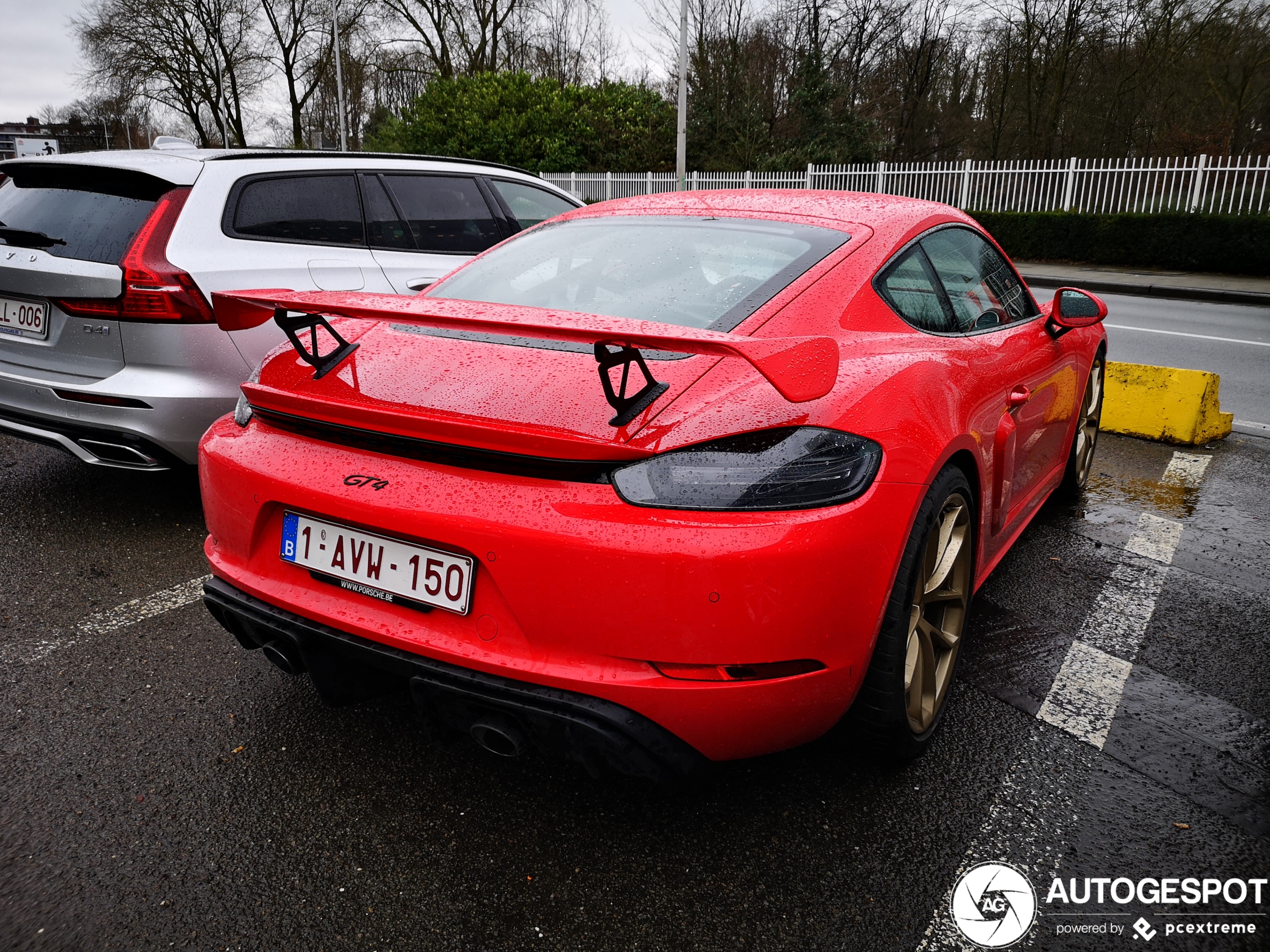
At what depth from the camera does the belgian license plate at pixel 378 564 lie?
1.73m

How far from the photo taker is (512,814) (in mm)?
2059

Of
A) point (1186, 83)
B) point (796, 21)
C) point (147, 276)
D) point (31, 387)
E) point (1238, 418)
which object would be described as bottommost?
point (1238, 418)

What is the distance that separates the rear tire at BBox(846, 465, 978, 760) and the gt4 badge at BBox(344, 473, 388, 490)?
42.3 inches

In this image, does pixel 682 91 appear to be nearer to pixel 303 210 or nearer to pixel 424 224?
pixel 424 224

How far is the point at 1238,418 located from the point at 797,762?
568cm

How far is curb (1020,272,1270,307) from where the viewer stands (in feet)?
45.8

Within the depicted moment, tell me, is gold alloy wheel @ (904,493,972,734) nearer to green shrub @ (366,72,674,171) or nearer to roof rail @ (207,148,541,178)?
roof rail @ (207,148,541,178)

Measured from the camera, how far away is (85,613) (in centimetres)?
302

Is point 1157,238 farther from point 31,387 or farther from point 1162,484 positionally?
point 31,387

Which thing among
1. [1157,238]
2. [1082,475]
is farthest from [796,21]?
[1082,475]

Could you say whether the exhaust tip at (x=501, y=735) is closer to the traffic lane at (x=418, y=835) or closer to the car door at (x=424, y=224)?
the traffic lane at (x=418, y=835)

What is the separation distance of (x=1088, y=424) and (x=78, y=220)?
182 inches

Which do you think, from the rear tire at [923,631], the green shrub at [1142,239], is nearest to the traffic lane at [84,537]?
the rear tire at [923,631]

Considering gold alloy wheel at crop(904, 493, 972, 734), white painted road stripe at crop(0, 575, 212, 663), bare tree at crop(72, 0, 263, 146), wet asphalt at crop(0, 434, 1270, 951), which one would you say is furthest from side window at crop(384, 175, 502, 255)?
bare tree at crop(72, 0, 263, 146)
